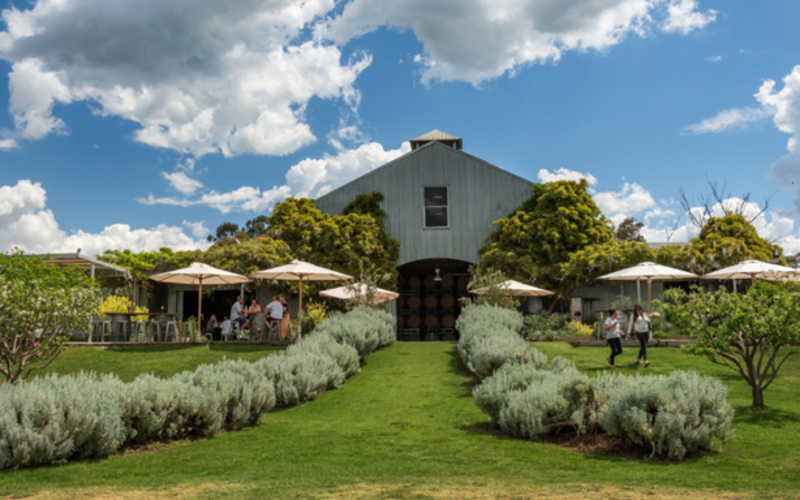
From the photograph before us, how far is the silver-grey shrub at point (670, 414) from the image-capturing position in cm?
554

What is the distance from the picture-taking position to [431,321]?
25203 millimetres

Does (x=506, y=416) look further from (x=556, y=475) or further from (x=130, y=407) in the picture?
(x=130, y=407)

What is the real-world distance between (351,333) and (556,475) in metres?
7.76

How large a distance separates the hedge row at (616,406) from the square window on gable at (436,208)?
14.5 metres

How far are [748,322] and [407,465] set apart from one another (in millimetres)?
4854

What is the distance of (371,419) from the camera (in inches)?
306

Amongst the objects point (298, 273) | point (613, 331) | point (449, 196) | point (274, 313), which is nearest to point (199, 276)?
point (274, 313)

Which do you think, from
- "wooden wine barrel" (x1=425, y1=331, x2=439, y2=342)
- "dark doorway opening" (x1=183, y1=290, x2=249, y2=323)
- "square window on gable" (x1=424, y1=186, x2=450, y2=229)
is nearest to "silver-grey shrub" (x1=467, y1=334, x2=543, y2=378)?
"square window on gable" (x1=424, y1=186, x2=450, y2=229)

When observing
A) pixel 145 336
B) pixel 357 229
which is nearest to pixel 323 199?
pixel 357 229

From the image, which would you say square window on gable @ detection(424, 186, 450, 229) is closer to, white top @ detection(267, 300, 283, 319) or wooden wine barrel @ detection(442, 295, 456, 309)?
wooden wine barrel @ detection(442, 295, 456, 309)

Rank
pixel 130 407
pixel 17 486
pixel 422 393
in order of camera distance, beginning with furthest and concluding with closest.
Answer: pixel 422 393, pixel 130 407, pixel 17 486

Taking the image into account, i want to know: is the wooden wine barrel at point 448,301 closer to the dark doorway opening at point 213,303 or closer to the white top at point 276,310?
the dark doorway opening at point 213,303

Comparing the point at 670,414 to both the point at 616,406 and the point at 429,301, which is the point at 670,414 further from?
the point at 429,301

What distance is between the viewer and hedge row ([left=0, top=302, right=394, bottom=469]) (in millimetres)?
5211
